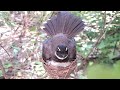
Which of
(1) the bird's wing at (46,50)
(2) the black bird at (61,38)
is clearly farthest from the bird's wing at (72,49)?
(1) the bird's wing at (46,50)

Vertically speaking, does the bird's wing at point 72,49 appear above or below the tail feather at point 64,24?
below

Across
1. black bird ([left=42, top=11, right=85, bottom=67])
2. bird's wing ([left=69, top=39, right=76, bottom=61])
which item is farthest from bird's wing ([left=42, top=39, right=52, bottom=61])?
bird's wing ([left=69, top=39, right=76, bottom=61])

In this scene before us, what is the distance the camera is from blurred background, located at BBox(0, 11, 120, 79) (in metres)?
2.23

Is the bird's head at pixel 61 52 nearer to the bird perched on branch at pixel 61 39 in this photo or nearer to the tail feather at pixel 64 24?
the bird perched on branch at pixel 61 39

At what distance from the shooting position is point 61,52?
214 cm

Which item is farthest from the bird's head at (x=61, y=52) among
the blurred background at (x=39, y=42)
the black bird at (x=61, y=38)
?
the blurred background at (x=39, y=42)

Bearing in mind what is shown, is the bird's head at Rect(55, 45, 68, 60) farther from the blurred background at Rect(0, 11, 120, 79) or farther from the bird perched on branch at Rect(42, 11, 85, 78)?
the blurred background at Rect(0, 11, 120, 79)

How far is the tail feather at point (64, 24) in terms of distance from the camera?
2235mm
